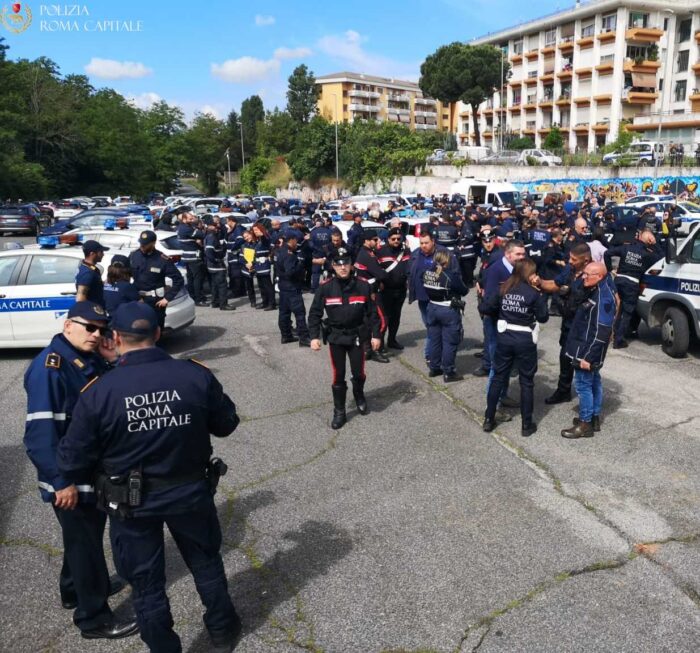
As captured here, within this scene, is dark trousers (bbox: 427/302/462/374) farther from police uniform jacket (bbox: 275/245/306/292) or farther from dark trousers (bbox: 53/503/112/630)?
dark trousers (bbox: 53/503/112/630)

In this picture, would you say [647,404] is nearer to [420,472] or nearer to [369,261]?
Result: [420,472]

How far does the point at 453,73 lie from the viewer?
225ft

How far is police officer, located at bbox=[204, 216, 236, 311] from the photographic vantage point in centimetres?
1310

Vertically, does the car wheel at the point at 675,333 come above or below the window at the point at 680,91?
below

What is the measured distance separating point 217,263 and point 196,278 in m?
0.89

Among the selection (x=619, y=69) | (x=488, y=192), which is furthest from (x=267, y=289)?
(x=619, y=69)

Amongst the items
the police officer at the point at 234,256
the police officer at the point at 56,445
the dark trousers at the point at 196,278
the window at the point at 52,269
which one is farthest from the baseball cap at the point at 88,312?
the dark trousers at the point at 196,278

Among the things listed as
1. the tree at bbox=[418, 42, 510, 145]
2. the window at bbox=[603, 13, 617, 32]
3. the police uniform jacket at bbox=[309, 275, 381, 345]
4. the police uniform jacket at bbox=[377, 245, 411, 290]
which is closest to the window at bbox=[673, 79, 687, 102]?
the window at bbox=[603, 13, 617, 32]

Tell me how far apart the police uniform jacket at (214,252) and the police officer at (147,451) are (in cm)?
1012

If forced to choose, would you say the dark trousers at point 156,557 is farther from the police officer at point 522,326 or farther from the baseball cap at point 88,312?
the police officer at point 522,326

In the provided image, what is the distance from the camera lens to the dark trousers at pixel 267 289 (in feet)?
42.0

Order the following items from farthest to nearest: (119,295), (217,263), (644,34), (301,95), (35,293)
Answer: (301,95), (644,34), (217,263), (35,293), (119,295)

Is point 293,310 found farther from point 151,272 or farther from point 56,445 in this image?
point 56,445

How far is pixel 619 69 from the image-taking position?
212ft
